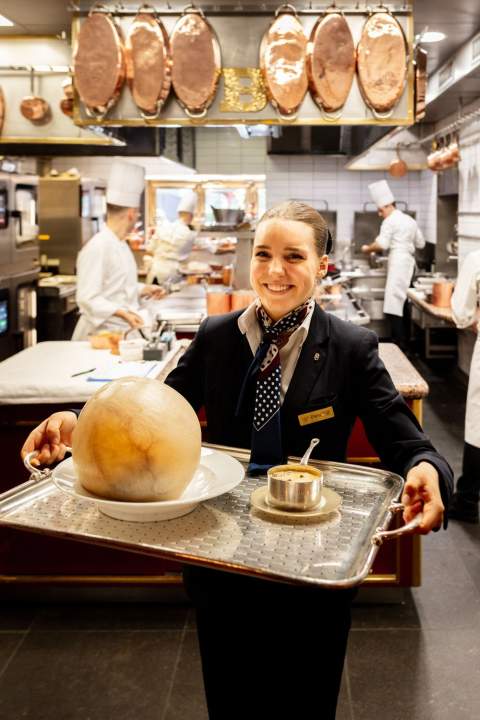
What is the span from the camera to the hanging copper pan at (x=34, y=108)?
16.8 ft

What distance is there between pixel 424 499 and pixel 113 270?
366cm

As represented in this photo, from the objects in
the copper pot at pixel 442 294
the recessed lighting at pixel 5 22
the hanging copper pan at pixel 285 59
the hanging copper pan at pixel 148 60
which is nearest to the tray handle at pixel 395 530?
the hanging copper pan at pixel 285 59

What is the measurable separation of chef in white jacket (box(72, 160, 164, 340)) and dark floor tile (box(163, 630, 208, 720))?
204 centimetres

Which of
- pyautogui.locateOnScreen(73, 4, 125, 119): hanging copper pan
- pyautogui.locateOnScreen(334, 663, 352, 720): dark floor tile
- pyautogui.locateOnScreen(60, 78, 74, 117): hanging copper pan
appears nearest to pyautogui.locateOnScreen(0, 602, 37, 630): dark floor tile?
pyautogui.locateOnScreen(334, 663, 352, 720): dark floor tile

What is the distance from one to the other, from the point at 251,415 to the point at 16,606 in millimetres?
2037

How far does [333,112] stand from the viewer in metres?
3.64

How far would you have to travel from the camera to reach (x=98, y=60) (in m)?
3.54

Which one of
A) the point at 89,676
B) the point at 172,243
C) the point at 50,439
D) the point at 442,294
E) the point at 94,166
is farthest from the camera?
the point at 94,166

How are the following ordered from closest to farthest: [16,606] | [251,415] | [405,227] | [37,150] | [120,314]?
[251,415]
[16,606]
[120,314]
[37,150]
[405,227]

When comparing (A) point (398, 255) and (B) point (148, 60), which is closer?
(B) point (148, 60)

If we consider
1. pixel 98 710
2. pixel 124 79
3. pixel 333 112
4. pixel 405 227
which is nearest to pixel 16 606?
pixel 98 710

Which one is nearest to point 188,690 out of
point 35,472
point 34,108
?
point 35,472

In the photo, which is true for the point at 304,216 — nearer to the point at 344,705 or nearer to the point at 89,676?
the point at 344,705

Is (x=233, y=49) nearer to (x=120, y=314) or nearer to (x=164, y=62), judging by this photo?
(x=164, y=62)
